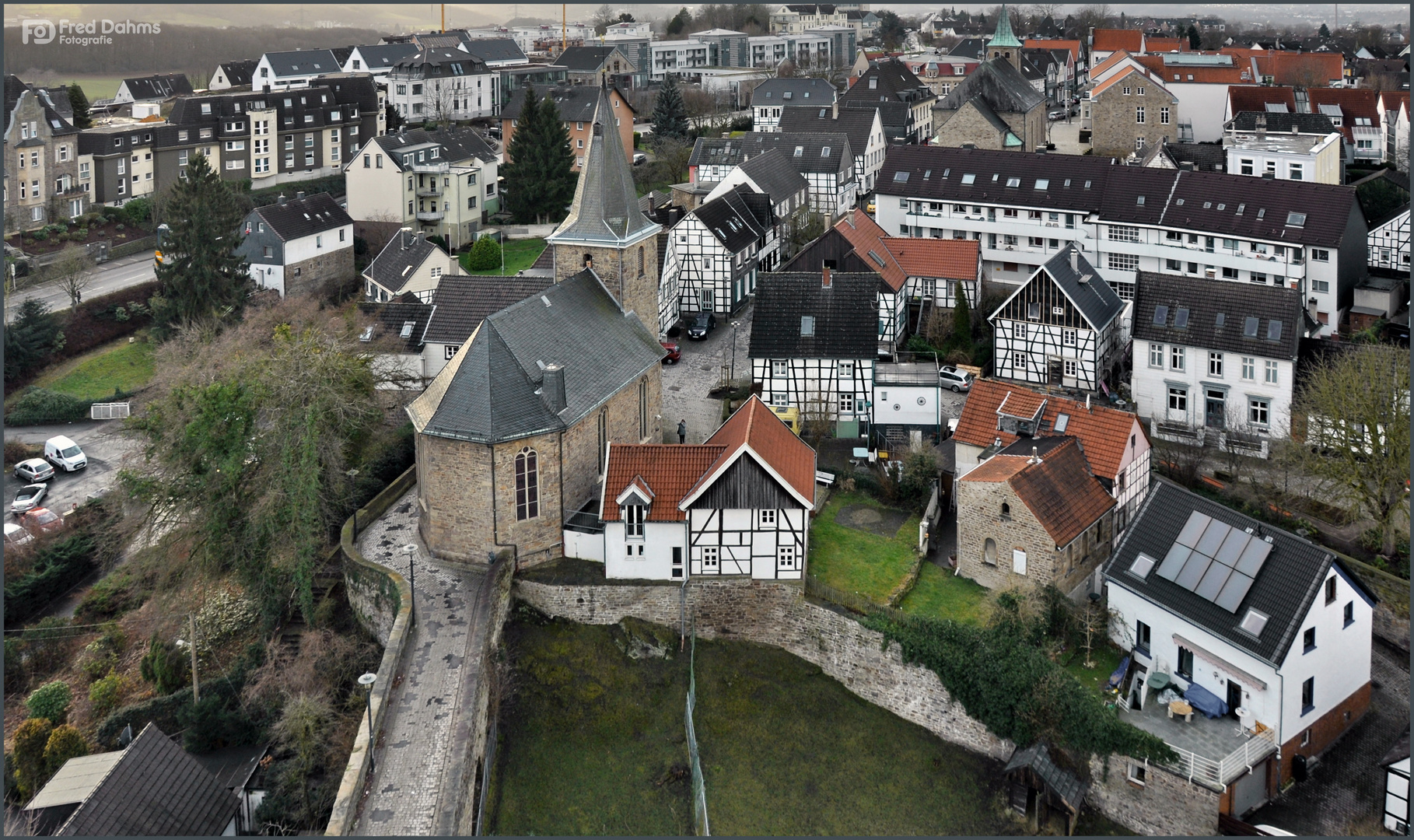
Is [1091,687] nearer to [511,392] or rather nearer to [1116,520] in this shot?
[1116,520]

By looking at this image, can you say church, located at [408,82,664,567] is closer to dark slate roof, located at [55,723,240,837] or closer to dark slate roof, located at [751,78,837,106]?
dark slate roof, located at [55,723,240,837]

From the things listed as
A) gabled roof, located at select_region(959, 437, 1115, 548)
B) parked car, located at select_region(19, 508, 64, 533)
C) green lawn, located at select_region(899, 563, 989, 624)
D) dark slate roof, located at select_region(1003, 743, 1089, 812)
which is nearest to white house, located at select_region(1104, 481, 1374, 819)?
dark slate roof, located at select_region(1003, 743, 1089, 812)

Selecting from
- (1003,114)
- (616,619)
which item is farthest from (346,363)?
(1003,114)

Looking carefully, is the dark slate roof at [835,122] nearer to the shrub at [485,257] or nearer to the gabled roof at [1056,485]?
the shrub at [485,257]

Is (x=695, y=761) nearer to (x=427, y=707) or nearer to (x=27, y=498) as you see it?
(x=427, y=707)

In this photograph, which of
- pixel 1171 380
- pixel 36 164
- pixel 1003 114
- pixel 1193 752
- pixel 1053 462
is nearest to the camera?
pixel 1193 752

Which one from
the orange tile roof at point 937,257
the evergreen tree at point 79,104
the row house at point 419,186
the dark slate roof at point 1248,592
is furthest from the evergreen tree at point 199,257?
the dark slate roof at point 1248,592
